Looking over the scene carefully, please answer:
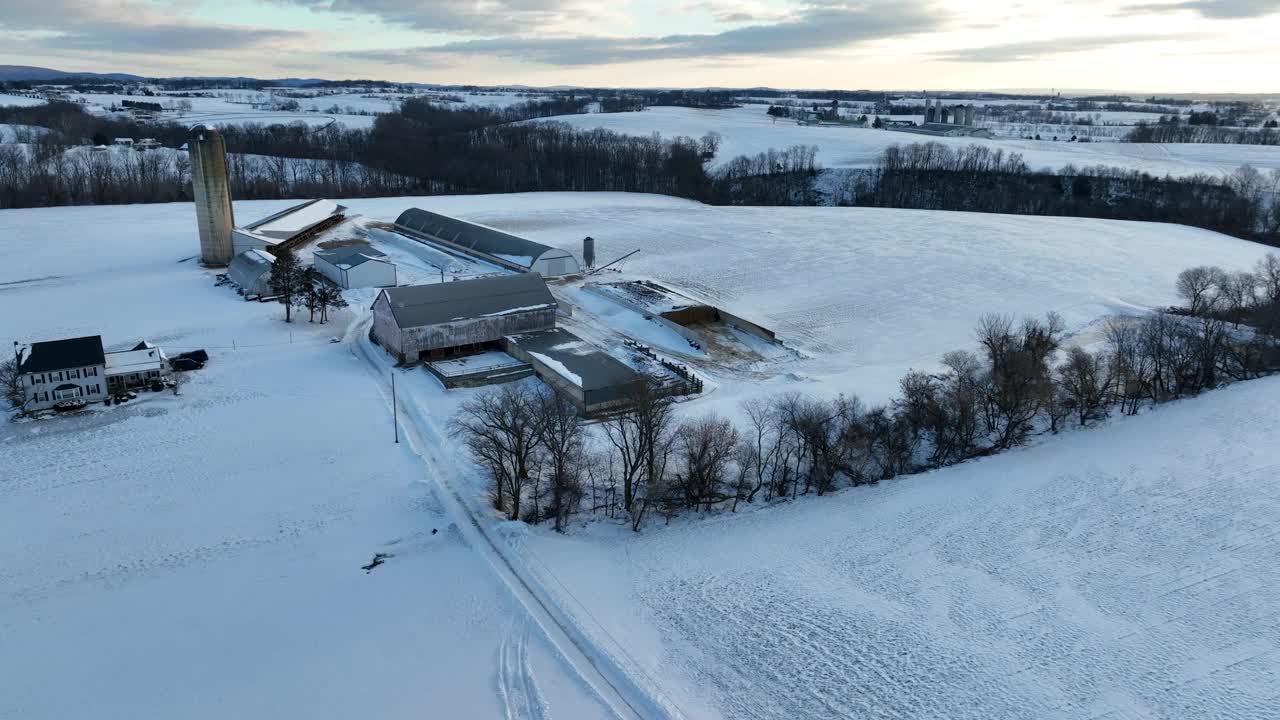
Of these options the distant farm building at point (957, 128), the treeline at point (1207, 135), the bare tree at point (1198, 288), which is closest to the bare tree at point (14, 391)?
the bare tree at point (1198, 288)

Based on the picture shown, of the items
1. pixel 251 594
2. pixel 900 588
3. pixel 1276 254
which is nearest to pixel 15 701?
pixel 251 594

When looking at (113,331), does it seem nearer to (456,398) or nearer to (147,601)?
(456,398)

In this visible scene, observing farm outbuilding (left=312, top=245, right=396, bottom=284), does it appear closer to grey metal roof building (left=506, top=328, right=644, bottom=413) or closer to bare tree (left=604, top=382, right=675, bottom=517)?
grey metal roof building (left=506, top=328, right=644, bottom=413)

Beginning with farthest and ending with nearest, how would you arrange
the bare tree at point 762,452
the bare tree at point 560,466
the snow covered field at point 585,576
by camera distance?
the bare tree at point 762,452, the bare tree at point 560,466, the snow covered field at point 585,576

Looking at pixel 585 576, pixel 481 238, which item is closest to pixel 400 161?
pixel 481 238

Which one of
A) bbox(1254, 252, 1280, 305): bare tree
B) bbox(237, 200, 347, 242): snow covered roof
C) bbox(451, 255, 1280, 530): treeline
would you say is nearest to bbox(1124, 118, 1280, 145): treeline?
bbox(1254, 252, 1280, 305): bare tree

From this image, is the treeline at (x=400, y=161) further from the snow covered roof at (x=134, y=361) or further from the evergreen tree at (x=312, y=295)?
the snow covered roof at (x=134, y=361)

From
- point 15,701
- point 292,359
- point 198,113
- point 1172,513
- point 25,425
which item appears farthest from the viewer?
point 198,113
